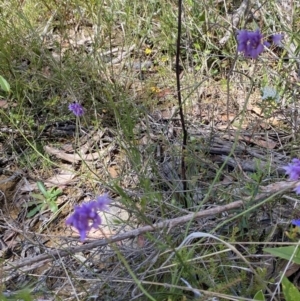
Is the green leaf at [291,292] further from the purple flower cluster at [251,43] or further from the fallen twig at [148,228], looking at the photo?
the purple flower cluster at [251,43]

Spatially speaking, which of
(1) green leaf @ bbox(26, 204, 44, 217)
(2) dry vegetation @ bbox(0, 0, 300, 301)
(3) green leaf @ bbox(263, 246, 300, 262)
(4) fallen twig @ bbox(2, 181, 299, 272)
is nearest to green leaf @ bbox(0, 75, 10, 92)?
(2) dry vegetation @ bbox(0, 0, 300, 301)

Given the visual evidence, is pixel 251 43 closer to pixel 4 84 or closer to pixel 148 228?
pixel 148 228

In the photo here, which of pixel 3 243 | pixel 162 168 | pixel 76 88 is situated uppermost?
pixel 76 88

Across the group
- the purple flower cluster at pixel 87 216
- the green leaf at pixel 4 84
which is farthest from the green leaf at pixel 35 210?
the purple flower cluster at pixel 87 216

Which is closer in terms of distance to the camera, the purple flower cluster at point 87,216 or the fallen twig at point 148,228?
the purple flower cluster at point 87,216

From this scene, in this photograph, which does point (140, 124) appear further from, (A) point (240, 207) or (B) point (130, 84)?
(A) point (240, 207)

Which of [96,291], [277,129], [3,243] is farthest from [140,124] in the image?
[96,291]

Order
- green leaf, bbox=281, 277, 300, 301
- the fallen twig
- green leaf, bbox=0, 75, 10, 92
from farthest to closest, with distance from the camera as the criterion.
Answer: green leaf, bbox=0, 75, 10, 92, the fallen twig, green leaf, bbox=281, 277, 300, 301

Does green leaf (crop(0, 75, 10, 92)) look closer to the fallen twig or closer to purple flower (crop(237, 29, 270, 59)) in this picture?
the fallen twig
